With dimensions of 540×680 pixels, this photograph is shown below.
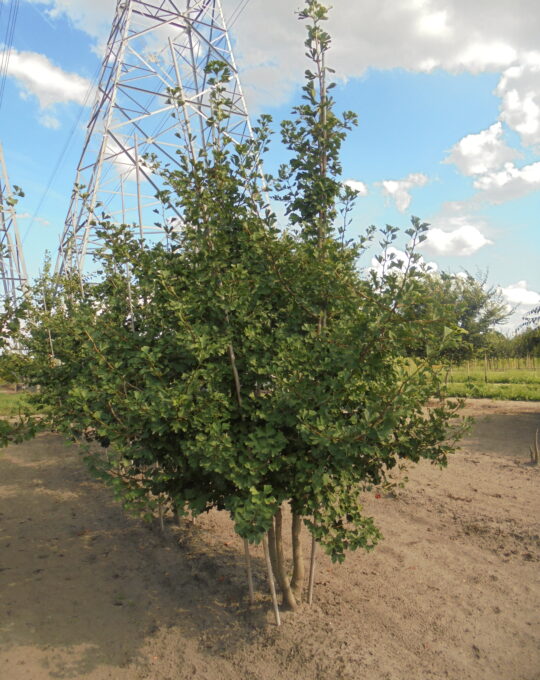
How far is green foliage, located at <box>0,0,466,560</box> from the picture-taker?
2701 mm

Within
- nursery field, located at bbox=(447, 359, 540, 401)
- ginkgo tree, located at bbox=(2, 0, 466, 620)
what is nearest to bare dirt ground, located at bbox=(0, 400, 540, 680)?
ginkgo tree, located at bbox=(2, 0, 466, 620)

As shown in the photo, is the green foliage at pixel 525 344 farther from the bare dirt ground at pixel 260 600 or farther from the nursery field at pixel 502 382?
the bare dirt ground at pixel 260 600

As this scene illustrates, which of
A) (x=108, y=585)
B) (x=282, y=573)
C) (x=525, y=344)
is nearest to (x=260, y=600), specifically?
(x=282, y=573)

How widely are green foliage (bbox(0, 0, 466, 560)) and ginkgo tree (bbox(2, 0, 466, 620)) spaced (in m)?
0.01

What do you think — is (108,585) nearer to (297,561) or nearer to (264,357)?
(297,561)

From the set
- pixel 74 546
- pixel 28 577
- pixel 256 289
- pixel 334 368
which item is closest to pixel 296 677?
pixel 334 368

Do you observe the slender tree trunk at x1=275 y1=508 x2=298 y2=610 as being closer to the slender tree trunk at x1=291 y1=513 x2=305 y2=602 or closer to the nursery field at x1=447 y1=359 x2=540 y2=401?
the slender tree trunk at x1=291 y1=513 x2=305 y2=602

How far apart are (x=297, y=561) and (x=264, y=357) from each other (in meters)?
1.97

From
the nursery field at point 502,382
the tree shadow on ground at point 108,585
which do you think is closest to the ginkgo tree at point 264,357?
the tree shadow on ground at point 108,585

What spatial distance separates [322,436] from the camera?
8.10 feet

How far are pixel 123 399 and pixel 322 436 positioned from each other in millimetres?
1323

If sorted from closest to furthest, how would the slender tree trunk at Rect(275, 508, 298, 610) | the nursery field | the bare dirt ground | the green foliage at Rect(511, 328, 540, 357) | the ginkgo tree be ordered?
the ginkgo tree → the bare dirt ground → the slender tree trunk at Rect(275, 508, 298, 610) → the nursery field → the green foliage at Rect(511, 328, 540, 357)

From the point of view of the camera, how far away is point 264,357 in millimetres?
3068

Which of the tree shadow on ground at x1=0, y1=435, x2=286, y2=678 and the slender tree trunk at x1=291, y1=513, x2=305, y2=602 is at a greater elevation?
the slender tree trunk at x1=291, y1=513, x2=305, y2=602
